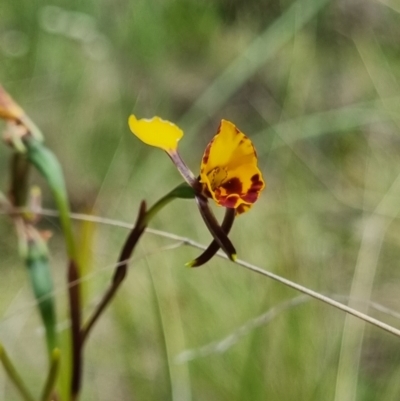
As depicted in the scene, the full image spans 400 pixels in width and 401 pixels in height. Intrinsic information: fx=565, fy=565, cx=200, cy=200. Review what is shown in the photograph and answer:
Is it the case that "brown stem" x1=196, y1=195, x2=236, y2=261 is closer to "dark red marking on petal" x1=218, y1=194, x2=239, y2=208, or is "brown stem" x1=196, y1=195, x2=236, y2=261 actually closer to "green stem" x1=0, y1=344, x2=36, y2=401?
"dark red marking on petal" x1=218, y1=194, x2=239, y2=208

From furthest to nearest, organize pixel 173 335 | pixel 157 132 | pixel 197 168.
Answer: pixel 197 168 < pixel 173 335 < pixel 157 132

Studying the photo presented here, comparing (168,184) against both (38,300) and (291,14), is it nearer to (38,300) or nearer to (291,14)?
(291,14)

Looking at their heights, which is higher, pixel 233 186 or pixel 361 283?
pixel 361 283

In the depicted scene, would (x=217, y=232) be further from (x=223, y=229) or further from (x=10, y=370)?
(x=10, y=370)

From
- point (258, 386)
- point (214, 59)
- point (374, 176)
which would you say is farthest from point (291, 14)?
point (258, 386)

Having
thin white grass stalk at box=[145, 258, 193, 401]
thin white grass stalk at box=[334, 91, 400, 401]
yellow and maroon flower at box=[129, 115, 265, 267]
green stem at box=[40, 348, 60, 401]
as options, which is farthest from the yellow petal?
thin white grass stalk at box=[334, 91, 400, 401]

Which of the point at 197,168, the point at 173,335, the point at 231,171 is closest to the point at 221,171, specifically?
the point at 231,171
